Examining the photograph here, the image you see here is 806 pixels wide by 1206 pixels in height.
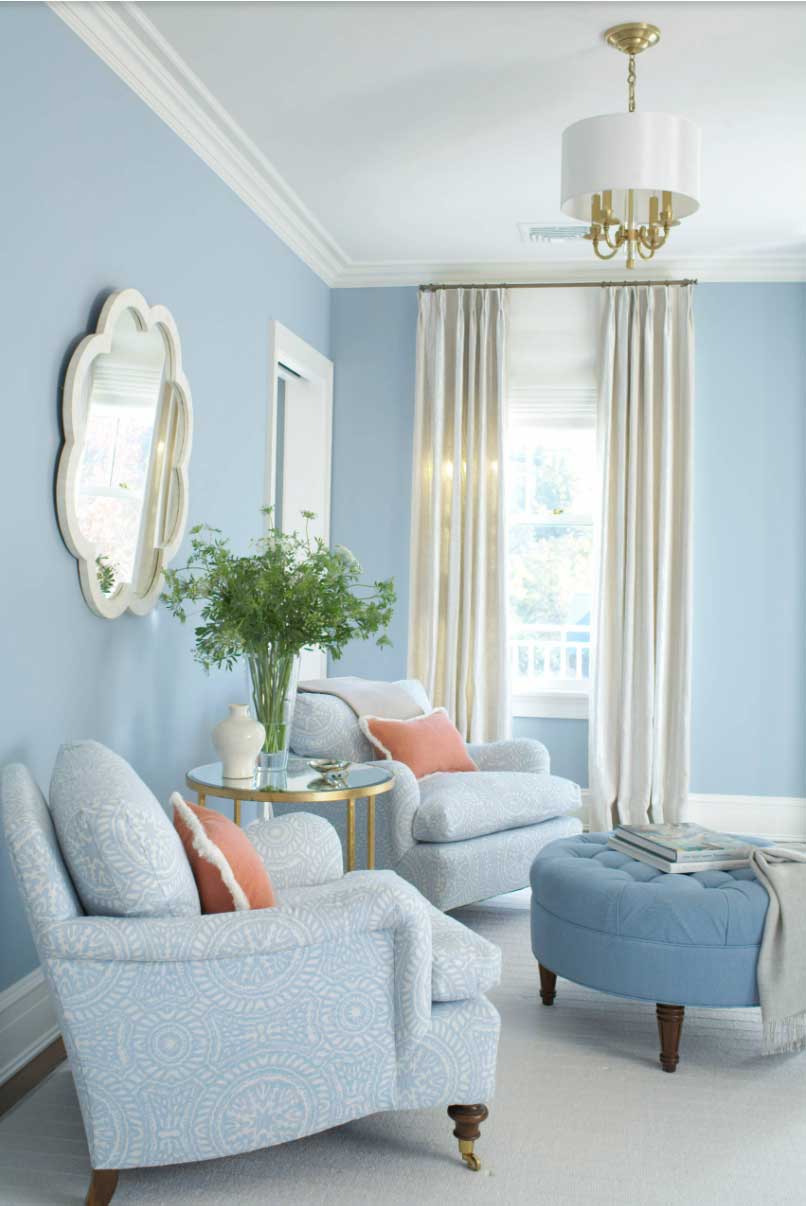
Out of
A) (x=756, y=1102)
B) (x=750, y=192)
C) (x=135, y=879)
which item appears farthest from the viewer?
(x=750, y=192)

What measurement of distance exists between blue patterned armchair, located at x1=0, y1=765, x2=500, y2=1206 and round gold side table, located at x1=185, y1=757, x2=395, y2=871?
37.5 inches

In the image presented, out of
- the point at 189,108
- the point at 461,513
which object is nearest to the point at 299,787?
the point at 189,108

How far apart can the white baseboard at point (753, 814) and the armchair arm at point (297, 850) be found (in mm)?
2993

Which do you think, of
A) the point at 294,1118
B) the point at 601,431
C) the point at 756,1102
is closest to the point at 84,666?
the point at 294,1118

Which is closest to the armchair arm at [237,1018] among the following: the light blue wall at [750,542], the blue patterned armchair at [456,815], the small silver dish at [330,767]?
the small silver dish at [330,767]

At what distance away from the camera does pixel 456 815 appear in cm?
389

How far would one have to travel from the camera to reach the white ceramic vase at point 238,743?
343cm

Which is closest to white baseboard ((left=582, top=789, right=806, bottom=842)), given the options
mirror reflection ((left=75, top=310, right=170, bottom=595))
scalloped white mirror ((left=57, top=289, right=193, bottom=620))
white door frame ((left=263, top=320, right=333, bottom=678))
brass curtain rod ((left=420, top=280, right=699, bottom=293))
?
white door frame ((left=263, top=320, right=333, bottom=678))

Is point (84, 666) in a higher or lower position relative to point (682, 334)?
lower

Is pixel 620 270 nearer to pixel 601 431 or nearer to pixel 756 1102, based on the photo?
pixel 601 431

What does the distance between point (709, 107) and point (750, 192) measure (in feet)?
3.20

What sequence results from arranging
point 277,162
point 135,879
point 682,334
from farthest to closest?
point 682,334
point 277,162
point 135,879

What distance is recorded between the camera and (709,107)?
12.5ft

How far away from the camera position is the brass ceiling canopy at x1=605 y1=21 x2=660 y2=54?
3227 millimetres
